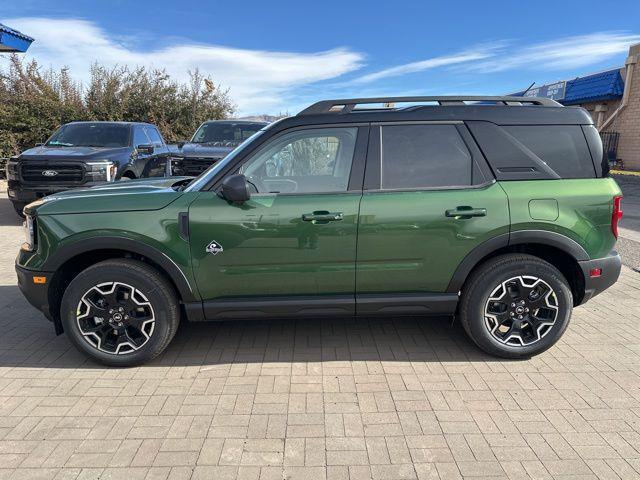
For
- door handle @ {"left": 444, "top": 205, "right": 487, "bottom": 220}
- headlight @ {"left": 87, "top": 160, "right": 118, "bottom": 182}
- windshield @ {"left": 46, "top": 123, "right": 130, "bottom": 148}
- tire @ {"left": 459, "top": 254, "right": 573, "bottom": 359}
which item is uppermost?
windshield @ {"left": 46, "top": 123, "right": 130, "bottom": 148}

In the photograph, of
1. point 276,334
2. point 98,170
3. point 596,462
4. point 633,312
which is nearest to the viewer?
point 596,462

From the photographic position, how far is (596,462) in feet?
8.04

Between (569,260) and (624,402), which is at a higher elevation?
(569,260)

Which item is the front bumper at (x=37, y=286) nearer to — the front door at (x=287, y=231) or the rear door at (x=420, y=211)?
the front door at (x=287, y=231)

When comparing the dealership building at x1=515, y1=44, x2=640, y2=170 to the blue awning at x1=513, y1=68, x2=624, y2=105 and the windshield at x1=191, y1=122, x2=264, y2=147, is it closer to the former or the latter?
the blue awning at x1=513, y1=68, x2=624, y2=105

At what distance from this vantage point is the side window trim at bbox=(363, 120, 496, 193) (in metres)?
3.42

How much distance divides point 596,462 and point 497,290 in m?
1.33

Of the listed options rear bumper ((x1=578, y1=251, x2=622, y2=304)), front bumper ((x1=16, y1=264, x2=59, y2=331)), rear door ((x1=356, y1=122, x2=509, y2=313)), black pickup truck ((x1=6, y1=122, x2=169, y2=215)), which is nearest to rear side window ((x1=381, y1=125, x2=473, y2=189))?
rear door ((x1=356, y1=122, x2=509, y2=313))

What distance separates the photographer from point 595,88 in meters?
20.2

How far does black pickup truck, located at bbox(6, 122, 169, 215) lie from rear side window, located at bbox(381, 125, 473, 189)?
5.79 metres

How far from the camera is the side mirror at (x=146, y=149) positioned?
8828 millimetres

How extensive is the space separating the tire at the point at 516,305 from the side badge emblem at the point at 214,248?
75.1 inches

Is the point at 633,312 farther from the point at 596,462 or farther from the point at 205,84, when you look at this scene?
the point at 205,84

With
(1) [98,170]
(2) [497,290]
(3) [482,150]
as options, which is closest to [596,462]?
(2) [497,290]
